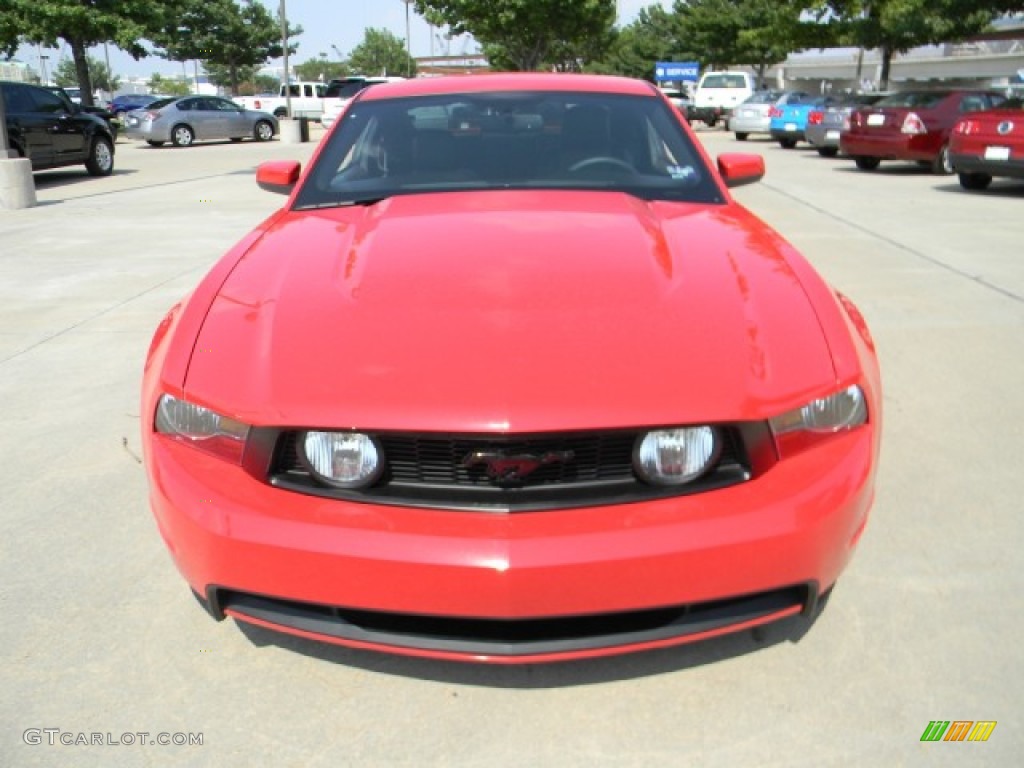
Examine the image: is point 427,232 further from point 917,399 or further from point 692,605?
point 917,399

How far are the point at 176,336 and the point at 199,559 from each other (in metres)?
0.62

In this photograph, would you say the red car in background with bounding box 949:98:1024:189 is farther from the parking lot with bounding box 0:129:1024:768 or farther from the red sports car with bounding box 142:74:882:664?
the red sports car with bounding box 142:74:882:664

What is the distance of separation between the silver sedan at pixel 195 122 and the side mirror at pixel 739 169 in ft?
81.6

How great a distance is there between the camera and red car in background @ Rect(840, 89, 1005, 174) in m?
15.6

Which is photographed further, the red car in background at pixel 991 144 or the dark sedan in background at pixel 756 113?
the dark sedan in background at pixel 756 113

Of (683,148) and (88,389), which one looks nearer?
(683,148)

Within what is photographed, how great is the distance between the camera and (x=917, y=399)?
14.6ft

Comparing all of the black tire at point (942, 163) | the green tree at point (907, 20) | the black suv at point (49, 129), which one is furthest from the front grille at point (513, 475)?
the green tree at point (907, 20)

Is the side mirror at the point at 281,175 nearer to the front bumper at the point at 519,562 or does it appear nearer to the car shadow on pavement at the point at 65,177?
the front bumper at the point at 519,562

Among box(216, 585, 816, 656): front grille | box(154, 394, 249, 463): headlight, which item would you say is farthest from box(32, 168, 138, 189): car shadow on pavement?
box(216, 585, 816, 656): front grille

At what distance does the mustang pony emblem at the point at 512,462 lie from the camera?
202cm

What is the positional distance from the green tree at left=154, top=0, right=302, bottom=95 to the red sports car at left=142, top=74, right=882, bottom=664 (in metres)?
56.3

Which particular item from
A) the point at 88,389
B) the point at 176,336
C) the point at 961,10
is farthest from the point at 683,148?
the point at 961,10

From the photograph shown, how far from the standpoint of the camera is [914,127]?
51.2 feet
